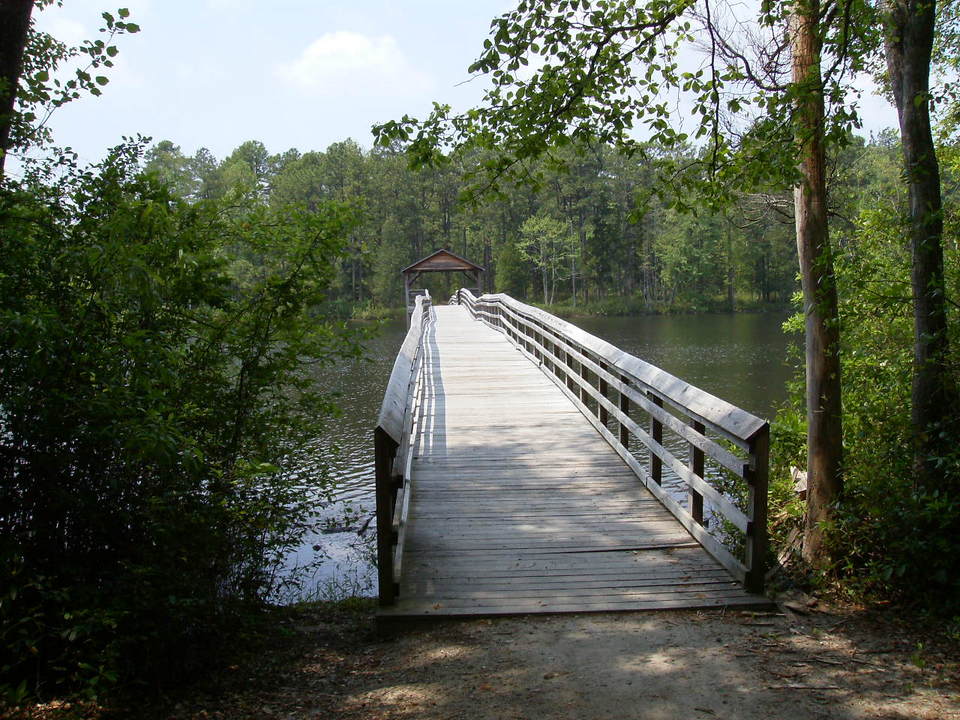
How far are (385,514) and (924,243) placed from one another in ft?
10.5

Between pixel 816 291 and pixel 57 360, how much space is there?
13.4 ft

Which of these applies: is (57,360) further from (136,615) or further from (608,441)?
(608,441)

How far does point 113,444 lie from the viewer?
3.44 m

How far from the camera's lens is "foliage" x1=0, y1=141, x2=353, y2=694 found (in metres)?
3.19

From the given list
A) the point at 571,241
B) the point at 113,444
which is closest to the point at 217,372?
the point at 113,444

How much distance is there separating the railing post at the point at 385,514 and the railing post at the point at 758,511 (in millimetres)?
1835

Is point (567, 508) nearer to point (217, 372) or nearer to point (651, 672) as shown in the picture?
point (651, 672)

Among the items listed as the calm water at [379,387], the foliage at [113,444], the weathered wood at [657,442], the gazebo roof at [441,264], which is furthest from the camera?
the gazebo roof at [441,264]

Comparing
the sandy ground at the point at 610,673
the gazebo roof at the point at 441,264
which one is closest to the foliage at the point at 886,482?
the sandy ground at the point at 610,673

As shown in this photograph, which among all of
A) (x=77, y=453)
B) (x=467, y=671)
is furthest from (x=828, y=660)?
(x=77, y=453)

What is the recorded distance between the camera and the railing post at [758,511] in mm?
3822

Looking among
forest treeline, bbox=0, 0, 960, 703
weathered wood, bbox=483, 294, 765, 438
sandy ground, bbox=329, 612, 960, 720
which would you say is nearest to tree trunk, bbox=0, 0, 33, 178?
forest treeline, bbox=0, 0, 960, 703

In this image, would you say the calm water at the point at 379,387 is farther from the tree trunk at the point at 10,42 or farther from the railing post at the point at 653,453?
the tree trunk at the point at 10,42

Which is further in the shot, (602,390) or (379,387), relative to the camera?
(379,387)
